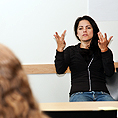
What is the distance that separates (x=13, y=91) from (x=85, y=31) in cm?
199

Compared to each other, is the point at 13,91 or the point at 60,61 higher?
the point at 13,91

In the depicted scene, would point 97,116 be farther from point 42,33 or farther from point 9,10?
point 9,10

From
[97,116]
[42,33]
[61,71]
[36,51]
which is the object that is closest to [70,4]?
[42,33]

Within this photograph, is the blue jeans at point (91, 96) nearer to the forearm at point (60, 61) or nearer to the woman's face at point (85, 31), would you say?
the forearm at point (60, 61)

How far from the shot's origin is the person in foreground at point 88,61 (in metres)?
2.10

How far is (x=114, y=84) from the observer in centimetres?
217

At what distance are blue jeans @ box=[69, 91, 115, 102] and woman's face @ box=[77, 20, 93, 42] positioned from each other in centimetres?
58

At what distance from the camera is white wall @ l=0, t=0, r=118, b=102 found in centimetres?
257

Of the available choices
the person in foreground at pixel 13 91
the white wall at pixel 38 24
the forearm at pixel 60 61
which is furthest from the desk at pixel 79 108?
the white wall at pixel 38 24

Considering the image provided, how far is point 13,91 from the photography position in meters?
0.35

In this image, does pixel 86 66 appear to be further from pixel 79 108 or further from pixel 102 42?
pixel 79 108

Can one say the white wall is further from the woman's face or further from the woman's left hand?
the woman's left hand

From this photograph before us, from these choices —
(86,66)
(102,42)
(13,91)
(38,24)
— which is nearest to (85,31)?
(102,42)

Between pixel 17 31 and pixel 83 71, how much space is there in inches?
37.0
